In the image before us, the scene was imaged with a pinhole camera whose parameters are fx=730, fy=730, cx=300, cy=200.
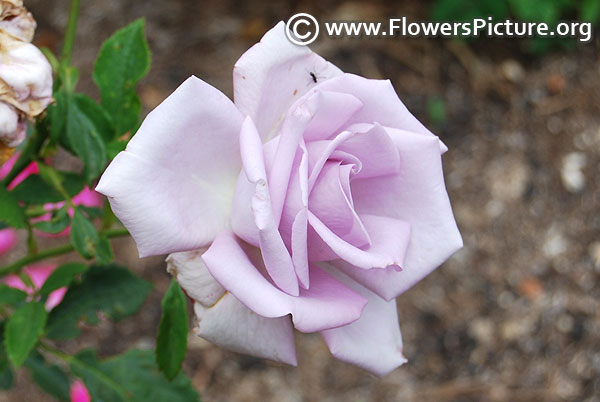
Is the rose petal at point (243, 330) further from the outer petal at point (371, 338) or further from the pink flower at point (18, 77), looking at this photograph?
the pink flower at point (18, 77)

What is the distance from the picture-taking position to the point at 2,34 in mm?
725

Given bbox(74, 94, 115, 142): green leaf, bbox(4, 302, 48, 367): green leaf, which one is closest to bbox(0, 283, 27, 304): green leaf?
bbox(4, 302, 48, 367): green leaf

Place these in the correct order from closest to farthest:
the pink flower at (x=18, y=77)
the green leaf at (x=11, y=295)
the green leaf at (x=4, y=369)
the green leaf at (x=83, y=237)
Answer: the pink flower at (x=18, y=77)
the green leaf at (x=83, y=237)
the green leaf at (x=11, y=295)
the green leaf at (x=4, y=369)

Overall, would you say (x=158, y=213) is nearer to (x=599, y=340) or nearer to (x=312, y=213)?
(x=312, y=213)

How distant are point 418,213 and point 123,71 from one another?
1.40 feet

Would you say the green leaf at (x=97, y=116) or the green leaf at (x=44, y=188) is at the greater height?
the green leaf at (x=97, y=116)

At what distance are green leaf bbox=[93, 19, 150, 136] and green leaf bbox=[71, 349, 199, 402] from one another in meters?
0.40

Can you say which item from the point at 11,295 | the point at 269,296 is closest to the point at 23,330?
the point at 11,295

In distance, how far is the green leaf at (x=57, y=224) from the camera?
0.86 m

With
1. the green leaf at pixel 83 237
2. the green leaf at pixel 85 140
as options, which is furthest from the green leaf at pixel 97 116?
the green leaf at pixel 83 237

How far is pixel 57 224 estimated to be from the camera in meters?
0.87

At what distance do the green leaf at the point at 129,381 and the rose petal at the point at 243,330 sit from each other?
40cm

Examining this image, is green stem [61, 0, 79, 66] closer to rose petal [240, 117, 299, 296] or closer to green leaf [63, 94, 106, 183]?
green leaf [63, 94, 106, 183]

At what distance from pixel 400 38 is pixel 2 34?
194cm
